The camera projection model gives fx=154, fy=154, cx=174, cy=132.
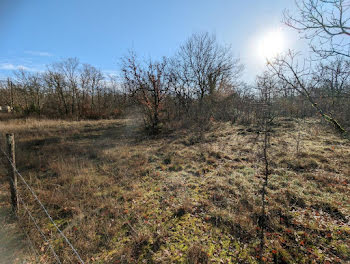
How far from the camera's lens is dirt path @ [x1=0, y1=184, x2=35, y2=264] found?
223 centimetres

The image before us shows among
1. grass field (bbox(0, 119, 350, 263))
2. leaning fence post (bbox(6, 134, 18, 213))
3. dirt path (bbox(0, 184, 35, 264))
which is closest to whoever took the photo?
dirt path (bbox(0, 184, 35, 264))

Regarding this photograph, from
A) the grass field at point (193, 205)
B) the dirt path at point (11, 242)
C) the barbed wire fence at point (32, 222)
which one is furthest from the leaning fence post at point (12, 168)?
the grass field at point (193, 205)

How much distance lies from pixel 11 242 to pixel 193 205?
320 cm

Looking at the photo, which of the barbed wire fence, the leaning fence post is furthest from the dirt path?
the leaning fence post

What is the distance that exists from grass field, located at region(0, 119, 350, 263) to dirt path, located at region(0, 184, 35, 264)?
6.6 inches

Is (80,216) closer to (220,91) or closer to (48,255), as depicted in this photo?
(48,255)

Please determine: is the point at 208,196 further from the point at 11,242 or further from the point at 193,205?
the point at 11,242

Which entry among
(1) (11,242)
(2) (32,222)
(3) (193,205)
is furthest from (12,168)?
(3) (193,205)

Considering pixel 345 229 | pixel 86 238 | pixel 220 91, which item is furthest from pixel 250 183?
pixel 220 91

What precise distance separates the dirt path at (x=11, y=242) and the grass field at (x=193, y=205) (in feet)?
0.55

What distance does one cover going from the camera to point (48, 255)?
2314 mm

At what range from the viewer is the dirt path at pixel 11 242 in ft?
7.33

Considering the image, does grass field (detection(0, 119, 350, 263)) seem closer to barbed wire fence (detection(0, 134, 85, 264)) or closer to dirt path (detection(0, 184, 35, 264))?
barbed wire fence (detection(0, 134, 85, 264))

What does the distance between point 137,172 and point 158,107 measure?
19.6 ft
